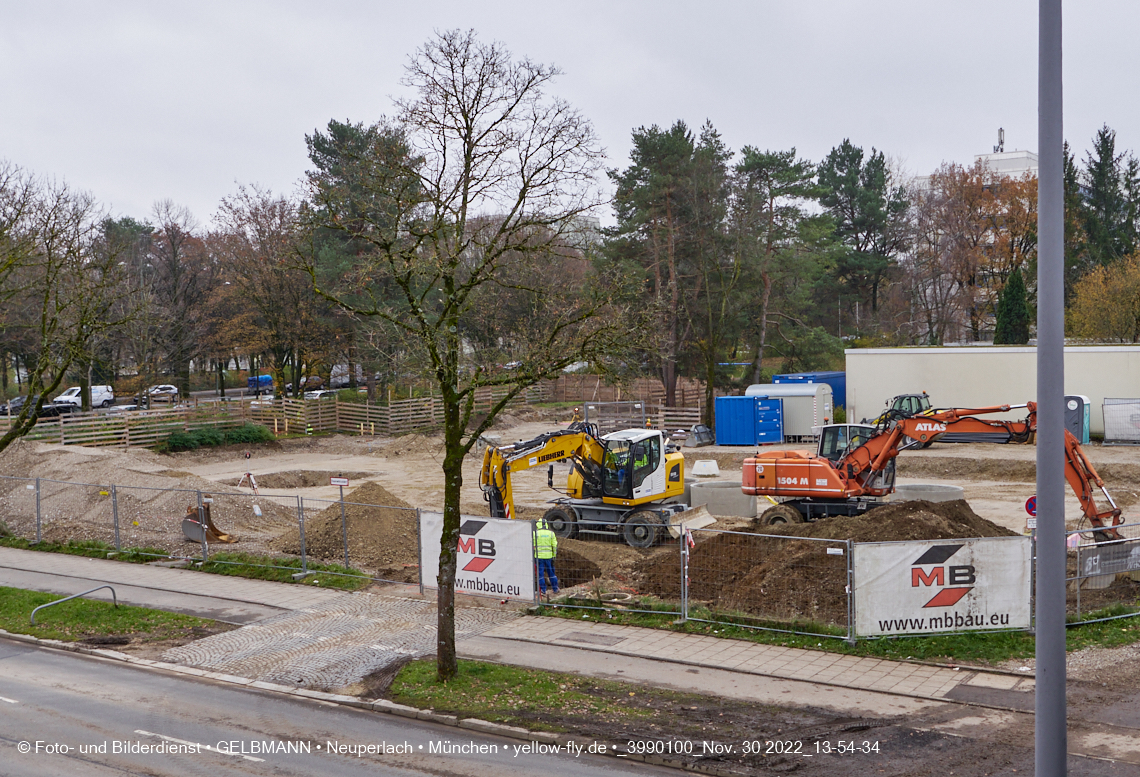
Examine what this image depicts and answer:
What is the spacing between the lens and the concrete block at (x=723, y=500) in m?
25.9

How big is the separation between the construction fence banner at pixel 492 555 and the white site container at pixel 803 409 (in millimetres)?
27070

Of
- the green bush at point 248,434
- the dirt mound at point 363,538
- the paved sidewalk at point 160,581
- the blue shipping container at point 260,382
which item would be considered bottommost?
the paved sidewalk at point 160,581

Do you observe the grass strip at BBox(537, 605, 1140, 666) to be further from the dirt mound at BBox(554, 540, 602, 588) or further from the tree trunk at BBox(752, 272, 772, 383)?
the tree trunk at BBox(752, 272, 772, 383)

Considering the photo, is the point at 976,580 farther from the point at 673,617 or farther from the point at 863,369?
the point at 863,369

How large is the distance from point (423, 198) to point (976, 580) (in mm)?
9601

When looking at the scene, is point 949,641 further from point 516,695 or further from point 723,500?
point 723,500

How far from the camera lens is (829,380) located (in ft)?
161

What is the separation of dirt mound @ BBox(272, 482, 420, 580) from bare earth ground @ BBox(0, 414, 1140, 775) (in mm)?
128

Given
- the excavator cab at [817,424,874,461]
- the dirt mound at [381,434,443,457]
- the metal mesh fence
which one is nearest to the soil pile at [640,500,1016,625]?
the metal mesh fence

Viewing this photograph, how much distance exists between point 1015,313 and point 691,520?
1406 inches

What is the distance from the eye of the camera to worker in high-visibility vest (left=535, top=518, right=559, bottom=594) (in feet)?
54.2

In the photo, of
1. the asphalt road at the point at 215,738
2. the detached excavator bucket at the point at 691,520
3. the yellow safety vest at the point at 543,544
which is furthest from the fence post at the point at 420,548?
the detached excavator bucket at the point at 691,520

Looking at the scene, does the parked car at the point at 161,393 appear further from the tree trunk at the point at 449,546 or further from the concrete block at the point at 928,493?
the tree trunk at the point at 449,546

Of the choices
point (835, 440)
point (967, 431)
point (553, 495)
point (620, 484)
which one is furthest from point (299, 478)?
point (967, 431)
